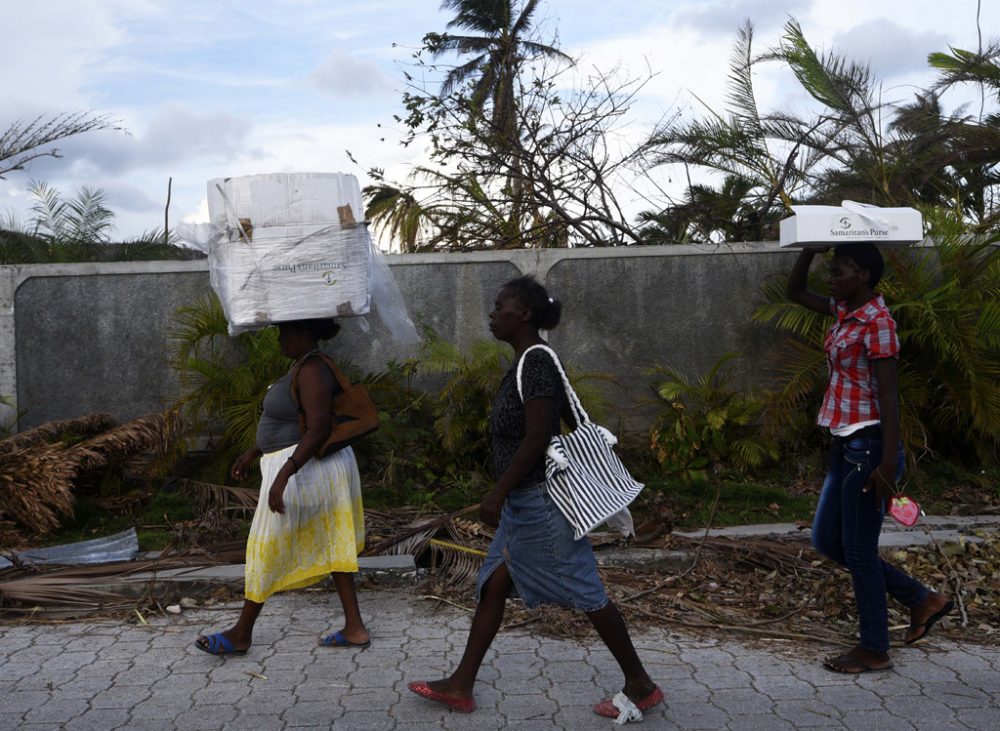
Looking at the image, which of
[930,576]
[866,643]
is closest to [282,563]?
[866,643]

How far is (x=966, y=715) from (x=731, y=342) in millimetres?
4882

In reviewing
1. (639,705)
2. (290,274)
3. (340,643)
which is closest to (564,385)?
(639,705)

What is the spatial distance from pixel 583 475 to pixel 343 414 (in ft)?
4.47

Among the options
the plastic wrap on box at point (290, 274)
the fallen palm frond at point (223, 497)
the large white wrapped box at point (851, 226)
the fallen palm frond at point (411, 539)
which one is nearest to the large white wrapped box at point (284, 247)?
the plastic wrap on box at point (290, 274)

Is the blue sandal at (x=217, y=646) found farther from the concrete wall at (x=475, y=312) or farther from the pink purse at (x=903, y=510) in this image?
the concrete wall at (x=475, y=312)

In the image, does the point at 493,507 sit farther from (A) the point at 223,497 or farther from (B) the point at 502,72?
(B) the point at 502,72

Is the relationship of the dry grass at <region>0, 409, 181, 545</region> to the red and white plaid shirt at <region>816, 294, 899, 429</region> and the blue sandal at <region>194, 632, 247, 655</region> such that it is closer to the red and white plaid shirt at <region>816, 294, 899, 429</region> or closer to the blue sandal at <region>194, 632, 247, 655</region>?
the blue sandal at <region>194, 632, 247, 655</region>

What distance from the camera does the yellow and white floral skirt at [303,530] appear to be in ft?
15.4

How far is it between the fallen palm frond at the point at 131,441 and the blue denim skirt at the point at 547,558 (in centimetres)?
411

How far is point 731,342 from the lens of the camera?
8641 mm

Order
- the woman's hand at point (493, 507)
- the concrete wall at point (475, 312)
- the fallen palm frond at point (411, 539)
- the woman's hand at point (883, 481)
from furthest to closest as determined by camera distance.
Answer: the concrete wall at point (475, 312), the fallen palm frond at point (411, 539), the woman's hand at point (883, 481), the woman's hand at point (493, 507)

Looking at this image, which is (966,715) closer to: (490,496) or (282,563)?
(490,496)

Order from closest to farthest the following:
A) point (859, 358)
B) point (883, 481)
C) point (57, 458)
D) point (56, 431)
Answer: point (883, 481), point (859, 358), point (57, 458), point (56, 431)

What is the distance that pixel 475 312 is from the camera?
28.2 feet
